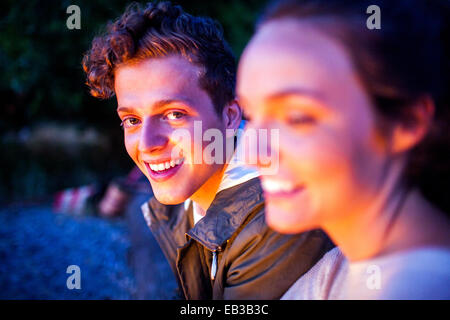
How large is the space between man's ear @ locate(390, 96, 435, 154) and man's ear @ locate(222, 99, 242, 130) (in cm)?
121

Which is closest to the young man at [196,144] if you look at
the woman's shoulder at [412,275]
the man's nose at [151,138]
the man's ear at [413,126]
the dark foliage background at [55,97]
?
the man's nose at [151,138]

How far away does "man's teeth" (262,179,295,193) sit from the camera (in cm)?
117

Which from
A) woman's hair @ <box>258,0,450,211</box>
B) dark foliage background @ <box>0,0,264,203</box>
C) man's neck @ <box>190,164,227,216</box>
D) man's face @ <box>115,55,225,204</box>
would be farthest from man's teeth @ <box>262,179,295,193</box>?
dark foliage background @ <box>0,0,264,203</box>

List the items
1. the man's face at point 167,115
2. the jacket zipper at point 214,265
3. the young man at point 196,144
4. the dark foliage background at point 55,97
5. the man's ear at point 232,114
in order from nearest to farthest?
the young man at point 196,144, the man's face at point 167,115, the jacket zipper at point 214,265, the man's ear at point 232,114, the dark foliage background at point 55,97

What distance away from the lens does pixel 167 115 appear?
2025mm

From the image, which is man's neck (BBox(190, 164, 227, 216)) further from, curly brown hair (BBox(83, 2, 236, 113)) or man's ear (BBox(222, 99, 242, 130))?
curly brown hair (BBox(83, 2, 236, 113))

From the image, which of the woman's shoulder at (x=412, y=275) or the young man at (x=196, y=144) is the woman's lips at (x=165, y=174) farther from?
the woman's shoulder at (x=412, y=275)

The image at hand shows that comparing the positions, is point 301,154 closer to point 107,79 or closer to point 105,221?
point 107,79

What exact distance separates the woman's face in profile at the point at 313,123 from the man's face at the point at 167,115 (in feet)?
2.78

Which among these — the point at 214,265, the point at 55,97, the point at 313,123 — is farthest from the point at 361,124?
the point at 55,97

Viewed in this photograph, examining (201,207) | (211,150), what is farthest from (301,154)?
(201,207)

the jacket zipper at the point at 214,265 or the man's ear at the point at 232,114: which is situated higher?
the man's ear at the point at 232,114

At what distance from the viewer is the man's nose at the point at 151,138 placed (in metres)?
1.97

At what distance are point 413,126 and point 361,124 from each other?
20 centimetres
